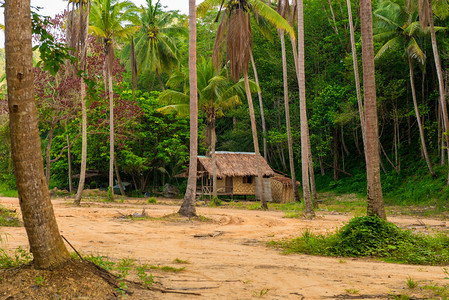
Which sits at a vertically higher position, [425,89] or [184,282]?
[425,89]

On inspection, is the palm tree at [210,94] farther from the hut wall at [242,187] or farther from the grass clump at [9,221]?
the grass clump at [9,221]

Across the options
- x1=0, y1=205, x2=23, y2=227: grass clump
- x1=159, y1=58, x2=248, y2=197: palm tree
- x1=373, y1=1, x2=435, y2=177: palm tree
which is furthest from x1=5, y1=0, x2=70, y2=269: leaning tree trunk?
x1=373, y1=1, x2=435, y2=177: palm tree

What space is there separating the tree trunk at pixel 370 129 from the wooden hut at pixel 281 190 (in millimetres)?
17801

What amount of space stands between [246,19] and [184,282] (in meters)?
14.5

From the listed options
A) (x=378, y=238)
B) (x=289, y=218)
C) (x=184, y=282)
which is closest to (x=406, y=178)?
(x=289, y=218)

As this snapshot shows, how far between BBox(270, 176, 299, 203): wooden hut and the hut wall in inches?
72.7

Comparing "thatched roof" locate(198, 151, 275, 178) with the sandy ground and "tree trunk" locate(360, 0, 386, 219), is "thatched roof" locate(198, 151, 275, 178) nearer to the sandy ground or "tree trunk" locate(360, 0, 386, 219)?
the sandy ground

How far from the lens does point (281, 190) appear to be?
1091 inches

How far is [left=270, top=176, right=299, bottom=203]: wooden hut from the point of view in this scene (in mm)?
27719

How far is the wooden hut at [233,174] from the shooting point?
27.5 m

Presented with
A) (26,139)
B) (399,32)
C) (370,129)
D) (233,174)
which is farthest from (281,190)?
(26,139)

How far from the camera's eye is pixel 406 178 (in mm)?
26094

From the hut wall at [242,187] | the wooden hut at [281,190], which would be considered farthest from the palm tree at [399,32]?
the hut wall at [242,187]

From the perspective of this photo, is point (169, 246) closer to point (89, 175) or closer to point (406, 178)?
point (406, 178)
